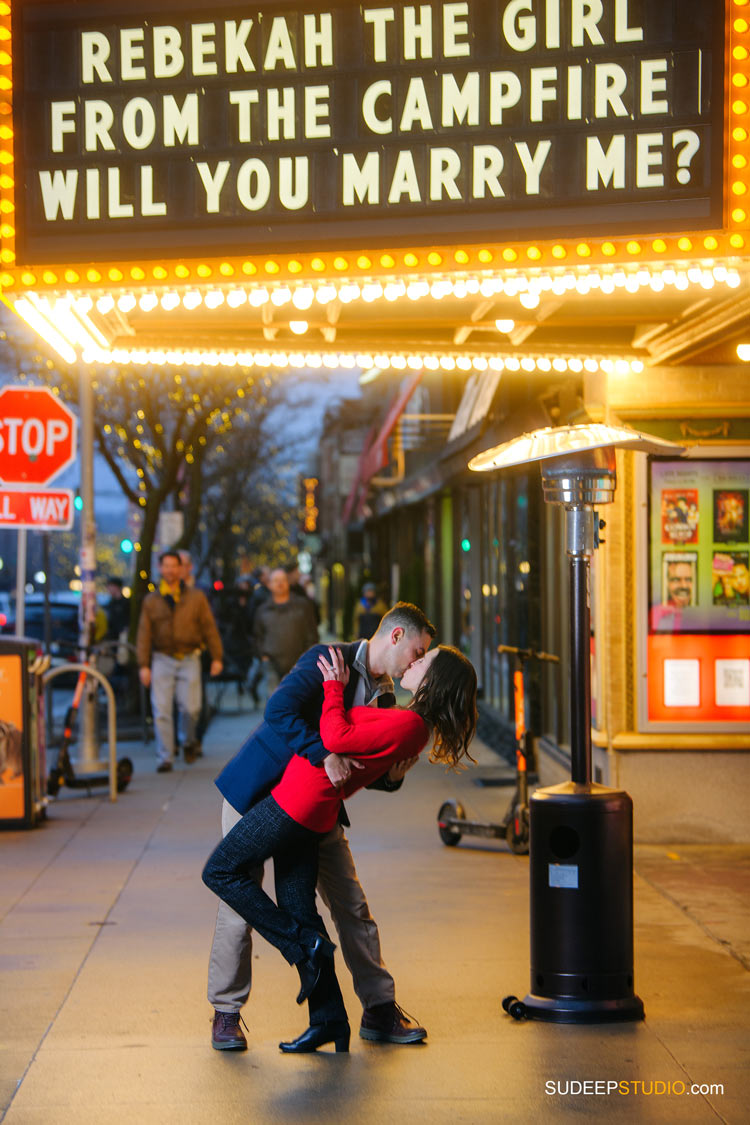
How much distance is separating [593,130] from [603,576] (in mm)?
3955

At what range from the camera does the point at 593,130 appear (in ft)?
19.3

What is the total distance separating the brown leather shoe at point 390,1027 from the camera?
5383 millimetres

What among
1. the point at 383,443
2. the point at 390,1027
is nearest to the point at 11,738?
the point at 390,1027

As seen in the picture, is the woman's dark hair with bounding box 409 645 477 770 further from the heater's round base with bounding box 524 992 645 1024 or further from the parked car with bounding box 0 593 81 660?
the parked car with bounding box 0 593 81 660

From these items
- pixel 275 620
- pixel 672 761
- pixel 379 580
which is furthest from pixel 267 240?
pixel 379 580

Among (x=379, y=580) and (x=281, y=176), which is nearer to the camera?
(x=281, y=176)

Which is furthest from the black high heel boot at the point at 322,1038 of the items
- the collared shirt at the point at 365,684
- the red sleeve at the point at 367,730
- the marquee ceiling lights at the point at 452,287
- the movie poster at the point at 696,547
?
the movie poster at the point at 696,547

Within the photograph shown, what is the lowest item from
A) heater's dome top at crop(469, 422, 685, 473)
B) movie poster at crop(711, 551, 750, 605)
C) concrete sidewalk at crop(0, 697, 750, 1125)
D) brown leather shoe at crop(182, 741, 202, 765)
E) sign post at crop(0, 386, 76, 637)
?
concrete sidewalk at crop(0, 697, 750, 1125)

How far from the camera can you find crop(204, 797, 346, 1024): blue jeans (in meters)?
5.09

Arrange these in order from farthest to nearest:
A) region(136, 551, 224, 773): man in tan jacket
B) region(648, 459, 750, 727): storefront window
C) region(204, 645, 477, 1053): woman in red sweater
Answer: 1. region(136, 551, 224, 773): man in tan jacket
2. region(648, 459, 750, 727): storefront window
3. region(204, 645, 477, 1053): woman in red sweater

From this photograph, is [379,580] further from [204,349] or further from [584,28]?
[584,28]

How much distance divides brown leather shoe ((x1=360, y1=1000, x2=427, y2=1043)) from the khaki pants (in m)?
0.03

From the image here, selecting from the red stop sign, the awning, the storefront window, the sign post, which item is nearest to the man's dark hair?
the storefront window

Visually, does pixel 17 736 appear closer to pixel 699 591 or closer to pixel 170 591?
pixel 170 591
